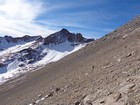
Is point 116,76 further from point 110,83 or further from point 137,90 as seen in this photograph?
point 137,90

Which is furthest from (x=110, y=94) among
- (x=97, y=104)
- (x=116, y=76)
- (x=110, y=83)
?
(x=116, y=76)

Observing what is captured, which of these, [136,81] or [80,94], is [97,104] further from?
[80,94]

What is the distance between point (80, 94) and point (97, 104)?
379 centimetres

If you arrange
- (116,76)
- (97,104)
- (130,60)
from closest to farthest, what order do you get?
(97,104) < (116,76) < (130,60)

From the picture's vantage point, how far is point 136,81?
57.3 feet

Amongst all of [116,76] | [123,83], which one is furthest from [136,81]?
[116,76]

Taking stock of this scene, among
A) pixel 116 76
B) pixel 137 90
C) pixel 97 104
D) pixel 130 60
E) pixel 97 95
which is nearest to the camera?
pixel 137 90

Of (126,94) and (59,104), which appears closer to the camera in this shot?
(126,94)

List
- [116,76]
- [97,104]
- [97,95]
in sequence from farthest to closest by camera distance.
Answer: [116,76] < [97,95] < [97,104]

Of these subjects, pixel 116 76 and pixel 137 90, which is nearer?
pixel 137 90

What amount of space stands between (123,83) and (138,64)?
3.26 m

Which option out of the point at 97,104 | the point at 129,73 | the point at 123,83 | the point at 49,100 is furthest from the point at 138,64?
the point at 49,100

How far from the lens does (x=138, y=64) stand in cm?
2114

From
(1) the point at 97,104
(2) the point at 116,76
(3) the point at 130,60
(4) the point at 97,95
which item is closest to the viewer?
(1) the point at 97,104
